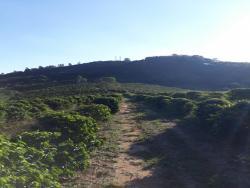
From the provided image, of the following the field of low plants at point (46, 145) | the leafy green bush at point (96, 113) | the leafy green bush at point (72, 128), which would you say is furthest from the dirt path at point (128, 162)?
the leafy green bush at point (96, 113)

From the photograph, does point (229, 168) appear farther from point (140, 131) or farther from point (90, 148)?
point (140, 131)

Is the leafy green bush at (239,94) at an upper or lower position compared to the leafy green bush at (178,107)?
upper

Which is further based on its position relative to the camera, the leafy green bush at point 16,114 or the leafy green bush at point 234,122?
the leafy green bush at point 16,114

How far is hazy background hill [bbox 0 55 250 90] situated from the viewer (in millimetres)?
91688

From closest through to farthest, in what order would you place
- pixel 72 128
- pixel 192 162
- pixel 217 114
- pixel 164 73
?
pixel 192 162
pixel 72 128
pixel 217 114
pixel 164 73

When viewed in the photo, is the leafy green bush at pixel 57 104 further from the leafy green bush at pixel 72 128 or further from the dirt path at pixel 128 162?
the leafy green bush at pixel 72 128

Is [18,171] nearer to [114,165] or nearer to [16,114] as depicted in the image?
[114,165]

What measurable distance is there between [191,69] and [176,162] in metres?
95.5

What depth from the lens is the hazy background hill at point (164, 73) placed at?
9169cm

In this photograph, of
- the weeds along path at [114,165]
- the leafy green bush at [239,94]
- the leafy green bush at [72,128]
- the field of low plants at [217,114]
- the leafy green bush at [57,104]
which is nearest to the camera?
the weeds along path at [114,165]

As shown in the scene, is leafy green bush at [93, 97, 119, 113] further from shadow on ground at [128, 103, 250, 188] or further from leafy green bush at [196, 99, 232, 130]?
shadow on ground at [128, 103, 250, 188]

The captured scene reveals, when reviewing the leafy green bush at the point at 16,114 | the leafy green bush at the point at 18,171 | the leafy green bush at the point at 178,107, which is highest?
the leafy green bush at the point at 18,171

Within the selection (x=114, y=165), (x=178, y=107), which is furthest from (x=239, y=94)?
(x=114, y=165)

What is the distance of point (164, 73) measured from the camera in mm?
107000
